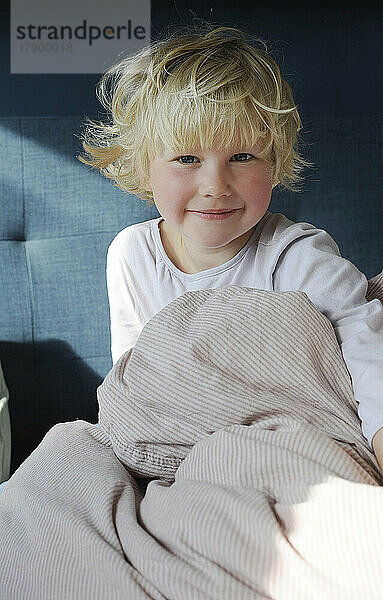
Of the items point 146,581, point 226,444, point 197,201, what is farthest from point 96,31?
point 146,581

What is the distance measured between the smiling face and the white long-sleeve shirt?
72 mm

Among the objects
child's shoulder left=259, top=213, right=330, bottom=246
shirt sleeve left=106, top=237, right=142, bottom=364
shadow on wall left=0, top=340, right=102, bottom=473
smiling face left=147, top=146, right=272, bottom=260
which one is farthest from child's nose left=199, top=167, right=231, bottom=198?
shadow on wall left=0, top=340, right=102, bottom=473

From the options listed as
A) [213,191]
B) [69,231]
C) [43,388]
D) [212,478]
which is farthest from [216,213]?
[43,388]

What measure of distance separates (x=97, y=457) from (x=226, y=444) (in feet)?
0.84

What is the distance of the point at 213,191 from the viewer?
1.26 metres

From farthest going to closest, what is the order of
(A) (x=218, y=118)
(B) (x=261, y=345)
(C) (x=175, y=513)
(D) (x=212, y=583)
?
(A) (x=218, y=118), (B) (x=261, y=345), (C) (x=175, y=513), (D) (x=212, y=583)

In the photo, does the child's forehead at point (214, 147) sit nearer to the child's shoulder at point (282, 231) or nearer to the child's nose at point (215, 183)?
the child's nose at point (215, 183)

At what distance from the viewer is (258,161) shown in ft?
4.26

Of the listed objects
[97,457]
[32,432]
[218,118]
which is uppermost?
[218,118]

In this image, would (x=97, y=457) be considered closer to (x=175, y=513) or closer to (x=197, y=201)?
(x=175, y=513)

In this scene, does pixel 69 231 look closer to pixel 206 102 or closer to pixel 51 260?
pixel 51 260

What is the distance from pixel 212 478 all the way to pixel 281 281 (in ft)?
1.72

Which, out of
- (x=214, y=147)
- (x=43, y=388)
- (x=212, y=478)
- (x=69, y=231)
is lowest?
(x=43, y=388)

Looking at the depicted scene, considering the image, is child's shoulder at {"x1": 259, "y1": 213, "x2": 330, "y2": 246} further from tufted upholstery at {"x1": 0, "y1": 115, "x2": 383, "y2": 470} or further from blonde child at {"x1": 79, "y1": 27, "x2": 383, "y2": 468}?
tufted upholstery at {"x1": 0, "y1": 115, "x2": 383, "y2": 470}
